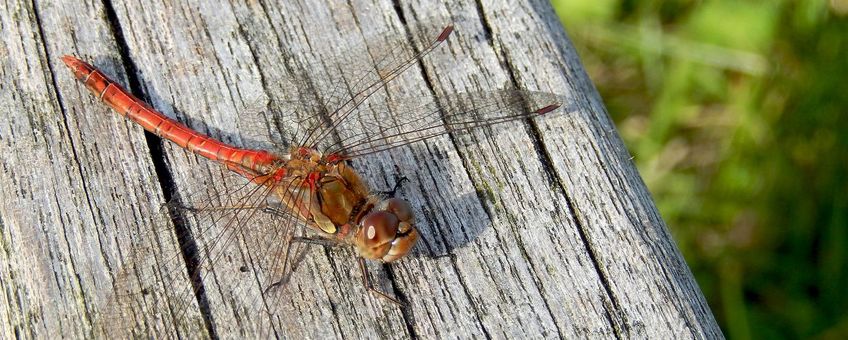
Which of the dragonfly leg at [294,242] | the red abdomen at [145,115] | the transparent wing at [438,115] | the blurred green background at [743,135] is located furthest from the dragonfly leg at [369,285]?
the blurred green background at [743,135]

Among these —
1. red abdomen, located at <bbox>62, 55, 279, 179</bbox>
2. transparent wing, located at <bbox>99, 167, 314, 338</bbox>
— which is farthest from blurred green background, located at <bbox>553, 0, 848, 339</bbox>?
red abdomen, located at <bbox>62, 55, 279, 179</bbox>

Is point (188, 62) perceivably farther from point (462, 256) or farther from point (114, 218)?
point (462, 256)

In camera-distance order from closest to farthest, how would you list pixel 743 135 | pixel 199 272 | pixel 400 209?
pixel 199 272 → pixel 400 209 → pixel 743 135

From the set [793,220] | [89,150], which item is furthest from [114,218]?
[793,220]

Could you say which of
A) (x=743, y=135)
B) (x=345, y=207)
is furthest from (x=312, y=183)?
(x=743, y=135)

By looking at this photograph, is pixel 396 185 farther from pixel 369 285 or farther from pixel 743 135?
pixel 743 135

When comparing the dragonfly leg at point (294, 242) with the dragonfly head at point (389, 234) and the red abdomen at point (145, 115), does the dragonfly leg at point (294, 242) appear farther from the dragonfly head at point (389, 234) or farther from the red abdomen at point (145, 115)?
the red abdomen at point (145, 115)

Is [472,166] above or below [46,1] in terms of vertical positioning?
below
